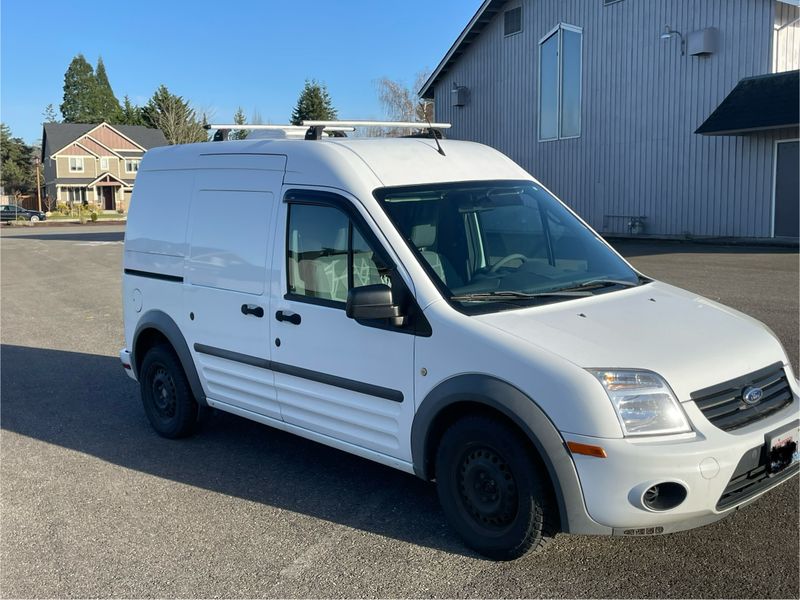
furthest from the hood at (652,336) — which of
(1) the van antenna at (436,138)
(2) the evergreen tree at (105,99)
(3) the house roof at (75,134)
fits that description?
(2) the evergreen tree at (105,99)

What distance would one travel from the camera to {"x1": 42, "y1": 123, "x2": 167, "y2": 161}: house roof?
3258 inches

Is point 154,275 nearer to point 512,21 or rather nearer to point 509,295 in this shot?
point 509,295

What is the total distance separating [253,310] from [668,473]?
9.16 feet

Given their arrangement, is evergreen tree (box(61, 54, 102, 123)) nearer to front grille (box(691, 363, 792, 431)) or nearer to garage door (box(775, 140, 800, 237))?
garage door (box(775, 140, 800, 237))

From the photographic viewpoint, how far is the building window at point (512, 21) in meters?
27.6

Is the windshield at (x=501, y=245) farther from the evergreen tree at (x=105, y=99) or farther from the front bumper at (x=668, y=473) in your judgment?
the evergreen tree at (x=105, y=99)

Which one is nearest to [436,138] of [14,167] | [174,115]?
[174,115]

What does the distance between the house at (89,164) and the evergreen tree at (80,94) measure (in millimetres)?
32601

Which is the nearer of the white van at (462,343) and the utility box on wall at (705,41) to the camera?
the white van at (462,343)

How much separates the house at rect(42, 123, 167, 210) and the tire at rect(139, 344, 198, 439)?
3130 inches

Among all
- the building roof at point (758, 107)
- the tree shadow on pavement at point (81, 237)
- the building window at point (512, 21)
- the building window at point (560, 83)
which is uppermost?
the building window at point (512, 21)

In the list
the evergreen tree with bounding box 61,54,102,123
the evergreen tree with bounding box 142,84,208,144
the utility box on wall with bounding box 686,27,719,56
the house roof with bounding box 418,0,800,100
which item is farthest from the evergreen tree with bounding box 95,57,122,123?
the utility box on wall with bounding box 686,27,719,56

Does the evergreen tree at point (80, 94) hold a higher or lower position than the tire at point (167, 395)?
higher

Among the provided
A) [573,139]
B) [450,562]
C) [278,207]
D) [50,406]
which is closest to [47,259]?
[573,139]
